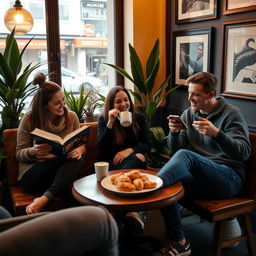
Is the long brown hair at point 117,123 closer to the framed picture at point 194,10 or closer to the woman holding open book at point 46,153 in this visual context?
the woman holding open book at point 46,153

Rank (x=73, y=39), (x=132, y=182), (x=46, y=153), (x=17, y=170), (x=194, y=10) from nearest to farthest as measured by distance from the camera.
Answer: (x=132, y=182)
(x=46, y=153)
(x=17, y=170)
(x=194, y=10)
(x=73, y=39)

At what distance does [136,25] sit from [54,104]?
54.0 inches

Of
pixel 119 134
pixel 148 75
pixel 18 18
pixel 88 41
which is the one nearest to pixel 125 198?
pixel 119 134

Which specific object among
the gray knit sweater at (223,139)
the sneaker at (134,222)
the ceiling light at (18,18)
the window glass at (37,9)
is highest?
the window glass at (37,9)

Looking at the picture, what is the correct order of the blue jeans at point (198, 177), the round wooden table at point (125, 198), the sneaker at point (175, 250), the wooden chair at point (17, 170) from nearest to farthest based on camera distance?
the round wooden table at point (125, 198), the blue jeans at point (198, 177), the sneaker at point (175, 250), the wooden chair at point (17, 170)

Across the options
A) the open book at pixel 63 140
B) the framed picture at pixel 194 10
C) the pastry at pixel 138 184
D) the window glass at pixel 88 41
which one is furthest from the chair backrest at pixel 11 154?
the framed picture at pixel 194 10

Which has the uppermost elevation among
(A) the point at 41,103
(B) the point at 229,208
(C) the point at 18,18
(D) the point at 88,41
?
(C) the point at 18,18

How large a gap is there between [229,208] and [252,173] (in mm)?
290

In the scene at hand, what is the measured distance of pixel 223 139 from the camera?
2.03m

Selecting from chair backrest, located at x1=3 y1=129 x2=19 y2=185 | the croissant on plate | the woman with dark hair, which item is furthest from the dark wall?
chair backrest, located at x1=3 y1=129 x2=19 y2=185

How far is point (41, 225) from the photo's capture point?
2.45 feet

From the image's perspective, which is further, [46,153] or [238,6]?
[238,6]

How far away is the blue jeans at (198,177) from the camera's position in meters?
2.01

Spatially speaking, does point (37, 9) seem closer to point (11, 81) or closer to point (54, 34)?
point (54, 34)
